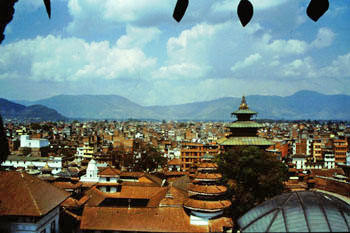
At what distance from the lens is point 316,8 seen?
1.87 metres

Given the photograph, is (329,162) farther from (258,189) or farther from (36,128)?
(36,128)

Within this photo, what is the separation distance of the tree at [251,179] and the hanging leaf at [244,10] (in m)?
16.3

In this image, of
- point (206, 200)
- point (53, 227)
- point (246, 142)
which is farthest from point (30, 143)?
point (206, 200)

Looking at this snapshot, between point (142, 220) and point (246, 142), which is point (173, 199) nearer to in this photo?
point (142, 220)

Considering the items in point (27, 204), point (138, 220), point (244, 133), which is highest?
point (244, 133)

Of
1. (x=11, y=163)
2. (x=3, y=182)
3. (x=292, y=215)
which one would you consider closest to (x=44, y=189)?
(x=3, y=182)

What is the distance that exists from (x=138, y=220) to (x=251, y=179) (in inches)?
277

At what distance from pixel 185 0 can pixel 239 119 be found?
91.3ft

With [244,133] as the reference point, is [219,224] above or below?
below

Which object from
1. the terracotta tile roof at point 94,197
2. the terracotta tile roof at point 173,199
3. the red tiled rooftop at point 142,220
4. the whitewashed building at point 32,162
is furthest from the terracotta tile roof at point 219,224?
the whitewashed building at point 32,162

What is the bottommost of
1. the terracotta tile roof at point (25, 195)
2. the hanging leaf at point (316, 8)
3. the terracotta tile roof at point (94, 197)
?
the terracotta tile roof at point (94, 197)

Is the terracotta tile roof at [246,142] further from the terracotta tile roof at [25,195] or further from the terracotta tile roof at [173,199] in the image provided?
the terracotta tile roof at [25,195]

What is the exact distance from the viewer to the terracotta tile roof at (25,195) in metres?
14.2

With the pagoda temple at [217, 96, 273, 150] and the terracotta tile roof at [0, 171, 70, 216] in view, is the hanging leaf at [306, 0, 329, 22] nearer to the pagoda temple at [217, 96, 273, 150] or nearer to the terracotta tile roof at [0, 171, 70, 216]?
the terracotta tile roof at [0, 171, 70, 216]
